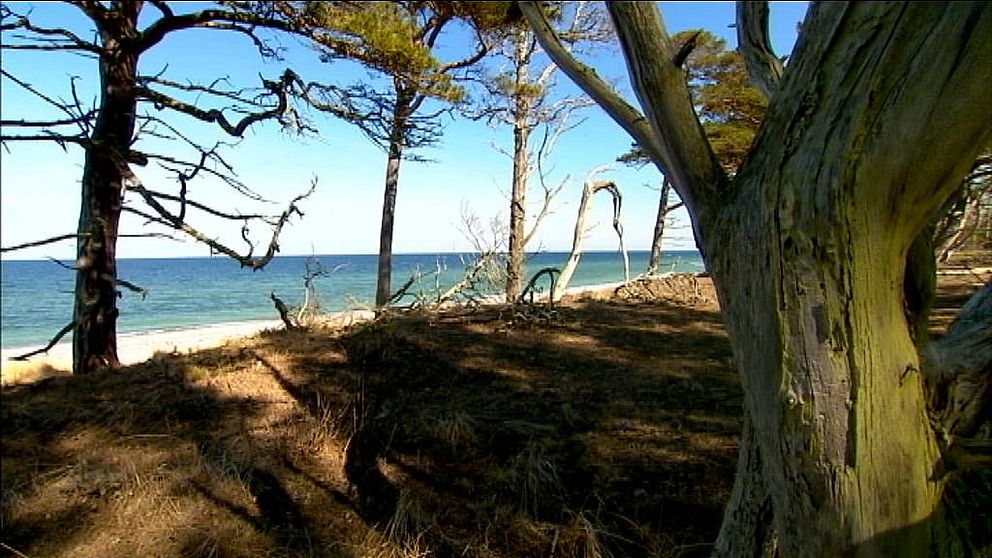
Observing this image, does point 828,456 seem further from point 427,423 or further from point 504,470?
point 427,423

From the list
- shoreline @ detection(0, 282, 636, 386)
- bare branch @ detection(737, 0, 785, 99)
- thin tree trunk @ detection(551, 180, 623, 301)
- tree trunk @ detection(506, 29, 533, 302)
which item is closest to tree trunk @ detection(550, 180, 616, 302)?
thin tree trunk @ detection(551, 180, 623, 301)

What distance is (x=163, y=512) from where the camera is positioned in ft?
7.73

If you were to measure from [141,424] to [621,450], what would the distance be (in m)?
2.54

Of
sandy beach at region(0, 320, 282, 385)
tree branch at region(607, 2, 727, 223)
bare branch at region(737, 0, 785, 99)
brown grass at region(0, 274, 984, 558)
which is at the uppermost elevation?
bare branch at region(737, 0, 785, 99)

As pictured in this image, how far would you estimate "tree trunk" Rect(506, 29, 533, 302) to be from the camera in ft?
28.5

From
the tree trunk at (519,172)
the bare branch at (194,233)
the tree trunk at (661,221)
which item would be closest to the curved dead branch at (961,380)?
the bare branch at (194,233)

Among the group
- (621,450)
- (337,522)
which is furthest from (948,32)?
(337,522)

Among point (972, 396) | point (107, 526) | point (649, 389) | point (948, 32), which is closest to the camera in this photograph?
point (948, 32)

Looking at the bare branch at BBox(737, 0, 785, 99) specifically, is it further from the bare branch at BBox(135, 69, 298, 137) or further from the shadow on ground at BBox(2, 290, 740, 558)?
the bare branch at BBox(135, 69, 298, 137)

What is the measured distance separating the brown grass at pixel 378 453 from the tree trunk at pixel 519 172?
4.71m

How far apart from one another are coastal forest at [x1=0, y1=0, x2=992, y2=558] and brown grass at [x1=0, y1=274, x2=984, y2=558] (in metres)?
0.02

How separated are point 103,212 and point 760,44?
16.4 ft

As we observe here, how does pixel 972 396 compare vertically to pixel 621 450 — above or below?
above

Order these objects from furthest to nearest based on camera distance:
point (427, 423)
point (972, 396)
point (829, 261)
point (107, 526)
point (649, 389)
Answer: point (649, 389) < point (427, 423) < point (107, 526) < point (972, 396) < point (829, 261)
